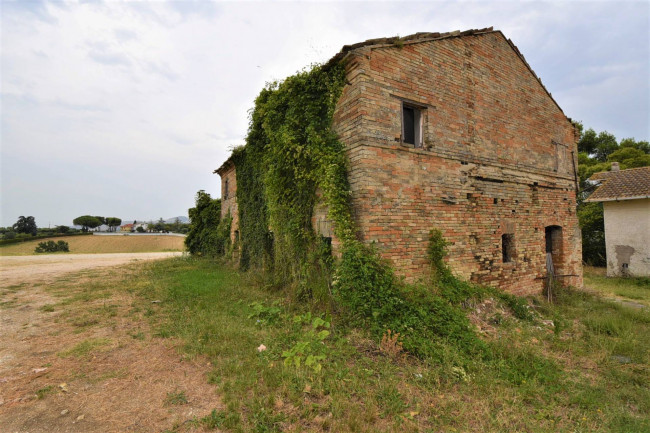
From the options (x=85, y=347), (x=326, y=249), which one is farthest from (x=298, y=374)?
(x=85, y=347)

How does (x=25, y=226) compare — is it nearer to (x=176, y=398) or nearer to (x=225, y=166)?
(x=225, y=166)

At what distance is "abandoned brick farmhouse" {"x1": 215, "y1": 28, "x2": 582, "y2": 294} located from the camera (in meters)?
5.98

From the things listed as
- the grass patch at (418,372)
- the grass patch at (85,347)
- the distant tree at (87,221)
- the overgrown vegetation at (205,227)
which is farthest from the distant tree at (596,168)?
the distant tree at (87,221)

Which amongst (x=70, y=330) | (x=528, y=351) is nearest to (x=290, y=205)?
(x=70, y=330)

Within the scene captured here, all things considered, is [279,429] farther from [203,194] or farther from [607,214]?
[607,214]

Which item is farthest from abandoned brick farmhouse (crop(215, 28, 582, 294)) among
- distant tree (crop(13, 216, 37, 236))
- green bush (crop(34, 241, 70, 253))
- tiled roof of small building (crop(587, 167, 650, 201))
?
distant tree (crop(13, 216, 37, 236))

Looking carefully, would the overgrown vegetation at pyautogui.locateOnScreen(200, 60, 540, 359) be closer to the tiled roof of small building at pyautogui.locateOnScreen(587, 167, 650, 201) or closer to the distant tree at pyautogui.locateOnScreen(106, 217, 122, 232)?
the tiled roof of small building at pyautogui.locateOnScreen(587, 167, 650, 201)

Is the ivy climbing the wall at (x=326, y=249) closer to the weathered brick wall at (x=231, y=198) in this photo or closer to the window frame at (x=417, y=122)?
the window frame at (x=417, y=122)

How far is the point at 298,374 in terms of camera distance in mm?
3975

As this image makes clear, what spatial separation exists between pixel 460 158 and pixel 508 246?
3.11m

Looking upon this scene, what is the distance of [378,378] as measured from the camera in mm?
4020

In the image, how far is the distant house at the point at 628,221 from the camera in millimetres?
13180

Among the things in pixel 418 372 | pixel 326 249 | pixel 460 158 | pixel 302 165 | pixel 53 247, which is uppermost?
pixel 460 158

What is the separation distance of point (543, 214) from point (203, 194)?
1720cm
